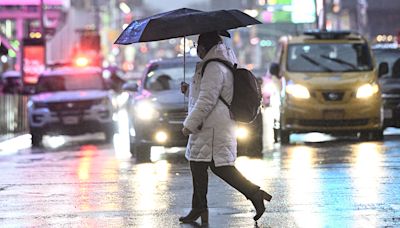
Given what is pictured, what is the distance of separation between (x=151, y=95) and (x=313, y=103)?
135 inches

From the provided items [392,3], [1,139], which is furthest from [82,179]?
[392,3]

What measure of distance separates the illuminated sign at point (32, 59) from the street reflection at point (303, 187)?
21412mm

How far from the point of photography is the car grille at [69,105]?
21.7 metres

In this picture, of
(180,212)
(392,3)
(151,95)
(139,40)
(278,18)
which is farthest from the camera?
(392,3)

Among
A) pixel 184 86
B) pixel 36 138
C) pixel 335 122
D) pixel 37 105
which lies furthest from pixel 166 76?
pixel 184 86

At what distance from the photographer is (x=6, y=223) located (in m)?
9.45

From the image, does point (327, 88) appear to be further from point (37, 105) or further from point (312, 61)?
→ point (37, 105)

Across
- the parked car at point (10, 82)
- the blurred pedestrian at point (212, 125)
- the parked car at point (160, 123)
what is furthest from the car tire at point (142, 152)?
the parked car at point (10, 82)

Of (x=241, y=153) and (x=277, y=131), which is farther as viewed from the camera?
(x=277, y=131)

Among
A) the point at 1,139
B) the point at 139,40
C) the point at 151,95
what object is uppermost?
the point at 139,40

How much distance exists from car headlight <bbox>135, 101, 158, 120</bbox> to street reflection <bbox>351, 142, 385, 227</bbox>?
3.13 m

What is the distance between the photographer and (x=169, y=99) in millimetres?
15812

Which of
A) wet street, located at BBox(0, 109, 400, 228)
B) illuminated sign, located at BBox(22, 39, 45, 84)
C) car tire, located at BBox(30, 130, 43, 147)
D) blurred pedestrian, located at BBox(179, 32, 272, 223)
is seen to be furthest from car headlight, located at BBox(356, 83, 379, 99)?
illuminated sign, located at BBox(22, 39, 45, 84)

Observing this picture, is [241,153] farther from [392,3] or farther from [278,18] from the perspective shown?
[392,3]
